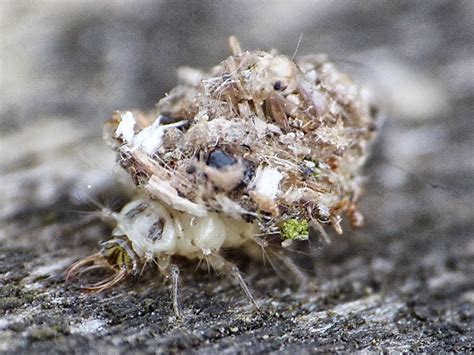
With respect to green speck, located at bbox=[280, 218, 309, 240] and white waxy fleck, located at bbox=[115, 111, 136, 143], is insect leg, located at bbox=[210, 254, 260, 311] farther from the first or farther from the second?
white waxy fleck, located at bbox=[115, 111, 136, 143]

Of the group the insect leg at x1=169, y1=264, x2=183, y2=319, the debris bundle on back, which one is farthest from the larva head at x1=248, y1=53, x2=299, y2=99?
the insect leg at x1=169, y1=264, x2=183, y2=319

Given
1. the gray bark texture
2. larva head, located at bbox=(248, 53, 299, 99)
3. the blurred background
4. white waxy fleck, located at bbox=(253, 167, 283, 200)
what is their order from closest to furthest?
the gray bark texture, white waxy fleck, located at bbox=(253, 167, 283, 200), larva head, located at bbox=(248, 53, 299, 99), the blurred background

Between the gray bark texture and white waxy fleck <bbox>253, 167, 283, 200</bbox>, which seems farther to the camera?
white waxy fleck <bbox>253, 167, 283, 200</bbox>

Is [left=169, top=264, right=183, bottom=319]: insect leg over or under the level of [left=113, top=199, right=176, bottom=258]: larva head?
under

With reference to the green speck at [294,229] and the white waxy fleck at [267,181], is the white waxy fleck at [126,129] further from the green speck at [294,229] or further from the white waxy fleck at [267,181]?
the green speck at [294,229]

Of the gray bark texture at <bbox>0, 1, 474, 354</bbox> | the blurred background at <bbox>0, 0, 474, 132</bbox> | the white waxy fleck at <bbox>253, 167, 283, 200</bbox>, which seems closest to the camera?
the gray bark texture at <bbox>0, 1, 474, 354</bbox>

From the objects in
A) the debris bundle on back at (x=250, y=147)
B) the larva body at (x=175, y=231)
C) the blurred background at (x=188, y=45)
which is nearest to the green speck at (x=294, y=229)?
the debris bundle on back at (x=250, y=147)

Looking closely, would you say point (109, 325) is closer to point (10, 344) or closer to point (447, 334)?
point (10, 344)
